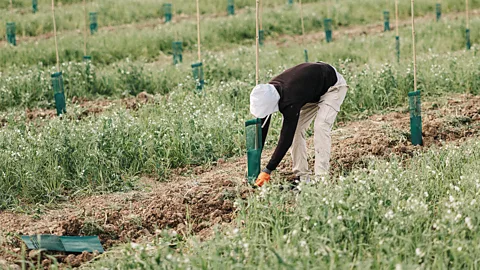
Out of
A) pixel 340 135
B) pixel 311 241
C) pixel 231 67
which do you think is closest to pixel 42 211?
pixel 311 241

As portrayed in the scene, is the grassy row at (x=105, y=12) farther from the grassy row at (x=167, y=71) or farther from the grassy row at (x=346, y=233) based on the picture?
the grassy row at (x=346, y=233)

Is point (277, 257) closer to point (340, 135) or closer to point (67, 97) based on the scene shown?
point (340, 135)

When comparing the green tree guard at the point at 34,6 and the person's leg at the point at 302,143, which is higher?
the green tree guard at the point at 34,6

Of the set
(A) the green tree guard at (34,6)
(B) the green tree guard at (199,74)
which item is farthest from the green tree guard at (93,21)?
(B) the green tree guard at (199,74)

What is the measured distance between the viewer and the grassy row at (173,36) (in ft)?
39.3

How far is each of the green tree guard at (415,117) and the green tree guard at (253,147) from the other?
1.90 m

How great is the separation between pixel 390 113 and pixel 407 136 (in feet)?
3.10

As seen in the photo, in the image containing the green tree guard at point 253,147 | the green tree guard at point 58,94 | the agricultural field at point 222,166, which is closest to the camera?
the agricultural field at point 222,166

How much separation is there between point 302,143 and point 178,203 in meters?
1.18

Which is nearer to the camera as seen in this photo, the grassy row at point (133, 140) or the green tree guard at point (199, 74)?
the grassy row at point (133, 140)

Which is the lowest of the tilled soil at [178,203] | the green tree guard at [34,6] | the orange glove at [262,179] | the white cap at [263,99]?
the tilled soil at [178,203]

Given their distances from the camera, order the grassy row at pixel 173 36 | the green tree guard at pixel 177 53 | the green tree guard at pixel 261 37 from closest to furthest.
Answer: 1. the green tree guard at pixel 177 53
2. the grassy row at pixel 173 36
3. the green tree guard at pixel 261 37

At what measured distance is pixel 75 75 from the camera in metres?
9.73

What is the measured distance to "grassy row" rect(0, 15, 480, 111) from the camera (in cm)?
936
